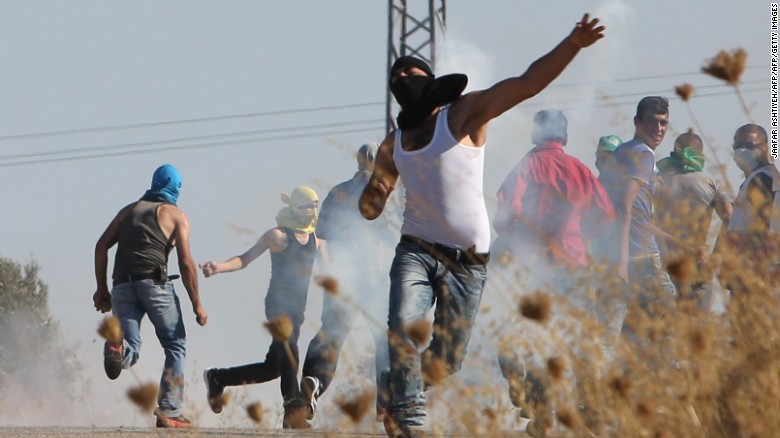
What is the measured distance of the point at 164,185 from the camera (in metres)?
9.04

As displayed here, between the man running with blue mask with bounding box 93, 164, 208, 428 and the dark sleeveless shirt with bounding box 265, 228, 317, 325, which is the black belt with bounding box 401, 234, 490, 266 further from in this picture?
the dark sleeveless shirt with bounding box 265, 228, 317, 325

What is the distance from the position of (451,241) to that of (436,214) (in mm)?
122

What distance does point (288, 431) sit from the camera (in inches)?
319

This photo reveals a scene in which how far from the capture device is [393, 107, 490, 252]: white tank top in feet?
18.5

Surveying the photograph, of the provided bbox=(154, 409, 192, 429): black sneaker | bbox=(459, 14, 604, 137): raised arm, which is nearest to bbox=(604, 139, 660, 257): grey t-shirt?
bbox=(459, 14, 604, 137): raised arm

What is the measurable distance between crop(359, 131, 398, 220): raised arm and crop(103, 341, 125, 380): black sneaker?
2.99 metres

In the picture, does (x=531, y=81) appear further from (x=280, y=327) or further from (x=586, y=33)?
(x=280, y=327)

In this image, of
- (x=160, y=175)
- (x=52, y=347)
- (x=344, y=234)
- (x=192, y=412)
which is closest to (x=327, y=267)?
(x=344, y=234)

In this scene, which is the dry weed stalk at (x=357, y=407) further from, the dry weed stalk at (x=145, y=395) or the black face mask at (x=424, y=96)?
the black face mask at (x=424, y=96)

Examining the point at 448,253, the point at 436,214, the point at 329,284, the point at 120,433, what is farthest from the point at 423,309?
the point at 120,433

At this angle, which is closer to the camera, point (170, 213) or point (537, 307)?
point (537, 307)

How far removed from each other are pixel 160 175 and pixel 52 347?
3263 cm

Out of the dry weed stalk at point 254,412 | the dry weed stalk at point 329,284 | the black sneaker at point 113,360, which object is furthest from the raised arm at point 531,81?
the black sneaker at point 113,360

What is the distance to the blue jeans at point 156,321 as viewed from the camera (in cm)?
877
